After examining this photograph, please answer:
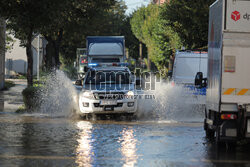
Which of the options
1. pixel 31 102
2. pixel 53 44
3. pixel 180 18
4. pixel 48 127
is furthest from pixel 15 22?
pixel 53 44

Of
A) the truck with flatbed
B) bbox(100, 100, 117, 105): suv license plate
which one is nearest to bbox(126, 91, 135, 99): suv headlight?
bbox(100, 100, 117, 105): suv license plate

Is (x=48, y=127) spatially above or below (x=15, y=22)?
below

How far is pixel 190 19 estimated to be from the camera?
31.1 m

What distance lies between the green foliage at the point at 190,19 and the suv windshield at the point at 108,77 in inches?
459

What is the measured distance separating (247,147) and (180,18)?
65.9ft

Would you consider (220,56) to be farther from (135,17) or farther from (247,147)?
(135,17)

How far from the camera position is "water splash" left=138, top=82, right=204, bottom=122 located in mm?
18828

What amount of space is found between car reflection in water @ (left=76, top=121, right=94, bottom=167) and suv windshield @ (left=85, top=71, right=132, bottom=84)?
121 inches

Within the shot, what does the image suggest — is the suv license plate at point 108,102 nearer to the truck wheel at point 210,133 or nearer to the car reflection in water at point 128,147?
the car reflection in water at point 128,147

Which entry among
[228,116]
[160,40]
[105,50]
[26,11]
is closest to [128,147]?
[228,116]

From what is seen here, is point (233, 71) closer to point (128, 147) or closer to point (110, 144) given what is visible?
point (128, 147)

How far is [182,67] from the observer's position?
2050cm

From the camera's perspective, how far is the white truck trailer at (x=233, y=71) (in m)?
10.8

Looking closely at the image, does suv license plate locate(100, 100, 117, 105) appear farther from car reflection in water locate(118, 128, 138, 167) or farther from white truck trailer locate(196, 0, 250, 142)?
white truck trailer locate(196, 0, 250, 142)
